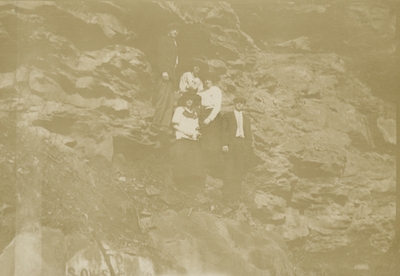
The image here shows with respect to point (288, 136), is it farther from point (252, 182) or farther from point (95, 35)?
point (95, 35)

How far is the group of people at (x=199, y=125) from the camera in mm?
6406

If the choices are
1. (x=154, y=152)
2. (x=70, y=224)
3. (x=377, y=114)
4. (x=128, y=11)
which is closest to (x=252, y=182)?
(x=154, y=152)

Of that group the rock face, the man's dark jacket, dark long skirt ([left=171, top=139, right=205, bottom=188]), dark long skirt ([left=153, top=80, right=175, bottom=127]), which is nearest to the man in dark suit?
dark long skirt ([left=171, top=139, right=205, bottom=188])

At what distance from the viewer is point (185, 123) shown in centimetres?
646

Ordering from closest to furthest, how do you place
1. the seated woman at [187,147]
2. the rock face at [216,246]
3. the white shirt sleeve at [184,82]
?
1. the rock face at [216,246]
2. the seated woman at [187,147]
3. the white shirt sleeve at [184,82]

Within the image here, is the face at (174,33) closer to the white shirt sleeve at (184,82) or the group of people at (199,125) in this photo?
the group of people at (199,125)

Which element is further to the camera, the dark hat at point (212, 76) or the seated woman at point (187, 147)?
the dark hat at point (212, 76)

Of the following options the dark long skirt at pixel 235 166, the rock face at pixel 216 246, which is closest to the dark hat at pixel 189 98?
the dark long skirt at pixel 235 166

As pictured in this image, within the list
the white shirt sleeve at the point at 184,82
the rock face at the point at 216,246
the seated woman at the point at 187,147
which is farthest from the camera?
the white shirt sleeve at the point at 184,82

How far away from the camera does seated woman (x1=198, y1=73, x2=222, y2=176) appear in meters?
6.42

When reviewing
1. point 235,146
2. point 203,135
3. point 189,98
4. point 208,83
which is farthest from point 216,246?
point 208,83

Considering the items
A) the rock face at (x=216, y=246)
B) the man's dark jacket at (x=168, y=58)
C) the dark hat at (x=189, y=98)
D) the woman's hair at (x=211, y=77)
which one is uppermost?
the man's dark jacket at (x=168, y=58)

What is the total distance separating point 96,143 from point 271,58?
2.64 meters

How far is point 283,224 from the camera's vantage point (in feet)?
20.9
